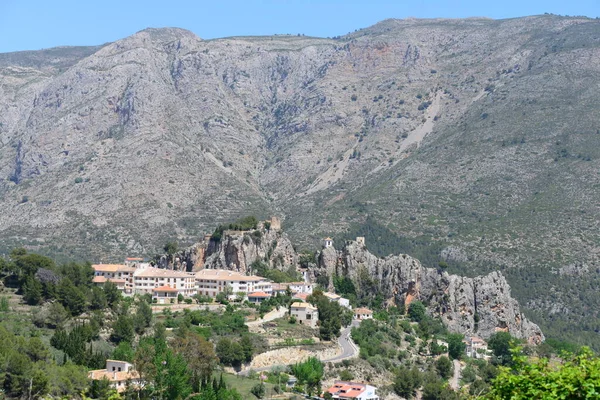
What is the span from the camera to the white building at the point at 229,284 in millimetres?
92812

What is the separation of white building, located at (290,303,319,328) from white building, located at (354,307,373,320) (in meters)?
9.17

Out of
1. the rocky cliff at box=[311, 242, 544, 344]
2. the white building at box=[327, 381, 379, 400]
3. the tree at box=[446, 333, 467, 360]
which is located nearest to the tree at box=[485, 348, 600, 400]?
the white building at box=[327, 381, 379, 400]

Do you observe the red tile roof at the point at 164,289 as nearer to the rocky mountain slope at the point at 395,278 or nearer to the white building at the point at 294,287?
the white building at the point at 294,287

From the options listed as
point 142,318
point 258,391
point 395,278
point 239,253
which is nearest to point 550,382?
point 258,391

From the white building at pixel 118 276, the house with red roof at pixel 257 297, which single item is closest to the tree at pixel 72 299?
the white building at pixel 118 276

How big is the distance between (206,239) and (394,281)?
21.8 meters

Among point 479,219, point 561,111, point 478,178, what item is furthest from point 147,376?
point 561,111

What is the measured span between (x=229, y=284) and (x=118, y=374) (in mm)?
31587

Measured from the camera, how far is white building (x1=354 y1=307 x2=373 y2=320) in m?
94.4

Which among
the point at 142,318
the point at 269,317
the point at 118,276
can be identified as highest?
the point at 118,276

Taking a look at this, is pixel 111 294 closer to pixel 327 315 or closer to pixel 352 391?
pixel 327 315

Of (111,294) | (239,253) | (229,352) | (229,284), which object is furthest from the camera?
(239,253)

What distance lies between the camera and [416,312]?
10006 centimetres

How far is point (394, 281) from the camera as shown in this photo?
108 m
